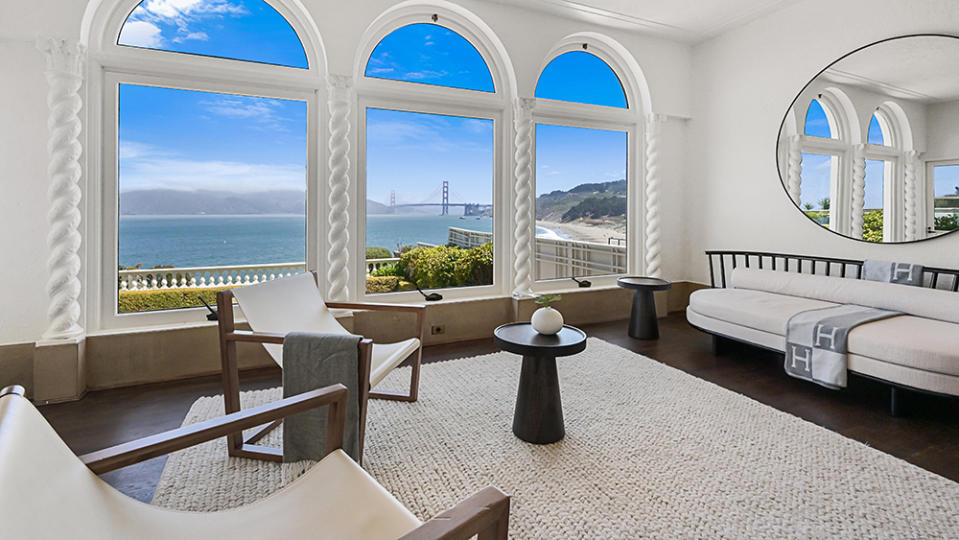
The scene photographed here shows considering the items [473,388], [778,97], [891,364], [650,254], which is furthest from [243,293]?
[778,97]

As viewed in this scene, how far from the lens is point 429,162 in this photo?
4.25 meters

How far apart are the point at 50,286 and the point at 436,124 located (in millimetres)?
2977

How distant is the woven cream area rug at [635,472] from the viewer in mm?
1681

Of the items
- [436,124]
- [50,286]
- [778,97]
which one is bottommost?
[50,286]

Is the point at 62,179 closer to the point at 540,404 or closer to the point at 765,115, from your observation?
the point at 540,404

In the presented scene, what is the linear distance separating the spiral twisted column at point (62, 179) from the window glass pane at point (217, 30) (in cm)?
46

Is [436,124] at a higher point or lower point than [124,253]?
higher

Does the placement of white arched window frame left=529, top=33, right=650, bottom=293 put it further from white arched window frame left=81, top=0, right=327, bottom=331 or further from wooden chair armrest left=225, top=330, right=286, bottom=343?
wooden chair armrest left=225, top=330, right=286, bottom=343

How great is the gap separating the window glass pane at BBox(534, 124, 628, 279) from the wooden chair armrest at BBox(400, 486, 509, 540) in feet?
12.7

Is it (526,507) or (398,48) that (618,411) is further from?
(398,48)

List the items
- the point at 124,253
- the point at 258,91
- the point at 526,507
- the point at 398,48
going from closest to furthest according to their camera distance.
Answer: the point at 526,507
the point at 124,253
the point at 258,91
the point at 398,48

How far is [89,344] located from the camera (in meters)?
2.99

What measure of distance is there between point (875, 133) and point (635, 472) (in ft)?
11.5

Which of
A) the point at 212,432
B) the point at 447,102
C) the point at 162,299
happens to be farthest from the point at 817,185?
the point at 162,299
